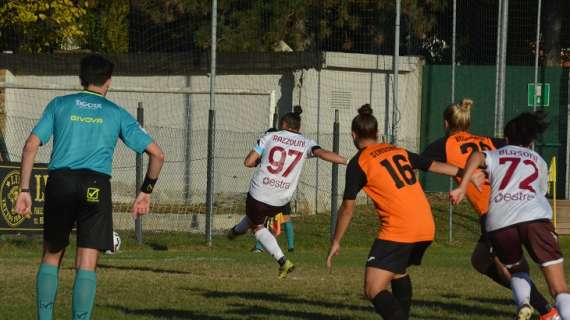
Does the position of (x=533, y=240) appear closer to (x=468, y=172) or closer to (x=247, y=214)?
(x=468, y=172)

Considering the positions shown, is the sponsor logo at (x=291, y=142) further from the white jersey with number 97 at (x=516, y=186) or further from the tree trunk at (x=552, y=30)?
the tree trunk at (x=552, y=30)

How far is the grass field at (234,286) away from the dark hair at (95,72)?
240cm

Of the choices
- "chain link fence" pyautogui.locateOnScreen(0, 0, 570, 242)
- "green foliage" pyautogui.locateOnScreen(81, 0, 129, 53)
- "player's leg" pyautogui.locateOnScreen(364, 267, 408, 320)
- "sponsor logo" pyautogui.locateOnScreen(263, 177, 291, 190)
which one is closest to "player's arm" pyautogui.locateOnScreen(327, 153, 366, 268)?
"player's leg" pyautogui.locateOnScreen(364, 267, 408, 320)

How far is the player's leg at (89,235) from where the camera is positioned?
8.59 metres

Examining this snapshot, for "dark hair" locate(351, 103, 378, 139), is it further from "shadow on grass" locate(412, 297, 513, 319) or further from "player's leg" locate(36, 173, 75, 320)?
"shadow on grass" locate(412, 297, 513, 319)

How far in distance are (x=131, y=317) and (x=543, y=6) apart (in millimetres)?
20343

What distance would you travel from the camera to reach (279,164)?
13.9 m

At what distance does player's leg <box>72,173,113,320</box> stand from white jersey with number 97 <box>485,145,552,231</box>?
2.85m

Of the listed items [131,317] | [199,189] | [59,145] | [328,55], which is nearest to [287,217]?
[199,189]

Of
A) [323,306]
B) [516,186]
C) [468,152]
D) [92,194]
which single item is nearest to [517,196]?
[516,186]

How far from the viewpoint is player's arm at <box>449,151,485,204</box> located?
8711 mm

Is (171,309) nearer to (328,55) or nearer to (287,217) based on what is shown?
(287,217)

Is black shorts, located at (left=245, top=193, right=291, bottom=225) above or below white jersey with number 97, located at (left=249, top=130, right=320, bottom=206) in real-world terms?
below

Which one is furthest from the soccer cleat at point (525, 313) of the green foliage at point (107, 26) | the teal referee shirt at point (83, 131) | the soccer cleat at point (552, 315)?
the green foliage at point (107, 26)
